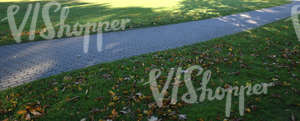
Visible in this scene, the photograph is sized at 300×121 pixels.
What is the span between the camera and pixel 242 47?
726 centimetres

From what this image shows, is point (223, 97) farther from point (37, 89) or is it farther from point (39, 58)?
point (39, 58)

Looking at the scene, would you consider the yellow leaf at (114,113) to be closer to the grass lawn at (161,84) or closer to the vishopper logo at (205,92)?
the grass lawn at (161,84)

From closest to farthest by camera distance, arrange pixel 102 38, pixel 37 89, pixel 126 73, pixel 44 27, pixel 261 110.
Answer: pixel 261 110 < pixel 37 89 < pixel 126 73 < pixel 102 38 < pixel 44 27

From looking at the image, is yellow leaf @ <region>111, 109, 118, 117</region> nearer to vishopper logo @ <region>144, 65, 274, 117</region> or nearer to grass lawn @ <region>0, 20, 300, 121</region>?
grass lawn @ <region>0, 20, 300, 121</region>

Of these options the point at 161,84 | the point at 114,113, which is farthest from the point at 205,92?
the point at 114,113

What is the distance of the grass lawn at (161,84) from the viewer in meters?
3.74

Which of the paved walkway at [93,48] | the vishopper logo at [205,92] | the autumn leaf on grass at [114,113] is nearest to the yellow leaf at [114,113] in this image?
the autumn leaf on grass at [114,113]

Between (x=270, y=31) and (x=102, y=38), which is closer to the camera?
(x=102, y=38)

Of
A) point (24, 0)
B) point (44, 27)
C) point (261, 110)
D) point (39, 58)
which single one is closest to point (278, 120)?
point (261, 110)

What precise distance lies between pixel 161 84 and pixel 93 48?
373cm

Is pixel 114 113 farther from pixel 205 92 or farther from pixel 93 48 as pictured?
pixel 93 48

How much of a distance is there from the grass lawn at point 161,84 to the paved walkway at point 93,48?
24.7 inches

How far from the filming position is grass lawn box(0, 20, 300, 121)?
374 cm

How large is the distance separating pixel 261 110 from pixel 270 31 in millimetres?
7006
